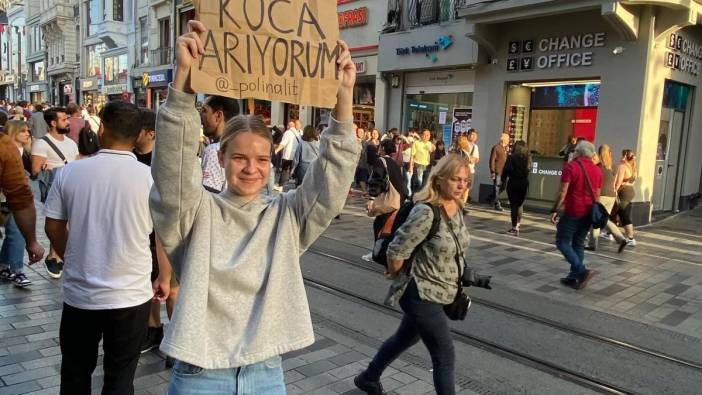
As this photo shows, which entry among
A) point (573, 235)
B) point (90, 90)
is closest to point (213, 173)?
point (573, 235)

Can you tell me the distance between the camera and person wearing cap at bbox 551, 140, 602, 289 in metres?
6.89

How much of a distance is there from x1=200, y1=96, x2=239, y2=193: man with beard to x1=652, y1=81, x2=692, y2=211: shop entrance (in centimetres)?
1157

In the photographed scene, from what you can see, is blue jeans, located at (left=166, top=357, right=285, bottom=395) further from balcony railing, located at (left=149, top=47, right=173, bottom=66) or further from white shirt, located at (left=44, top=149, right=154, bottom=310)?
balcony railing, located at (left=149, top=47, right=173, bottom=66)

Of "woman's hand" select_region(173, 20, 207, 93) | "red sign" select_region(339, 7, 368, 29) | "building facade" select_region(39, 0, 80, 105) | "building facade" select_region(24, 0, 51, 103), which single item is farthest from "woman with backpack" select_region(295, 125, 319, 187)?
"building facade" select_region(24, 0, 51, 103)

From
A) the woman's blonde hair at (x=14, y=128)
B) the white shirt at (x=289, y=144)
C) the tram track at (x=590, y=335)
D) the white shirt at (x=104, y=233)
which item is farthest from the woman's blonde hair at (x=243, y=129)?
the white shirt at (x=289, y=144)

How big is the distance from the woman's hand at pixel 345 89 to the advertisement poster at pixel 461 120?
13.4 metres

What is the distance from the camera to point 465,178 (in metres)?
3.54

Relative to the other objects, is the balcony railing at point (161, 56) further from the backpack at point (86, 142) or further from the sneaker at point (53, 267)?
the backpack at point (86, 142)

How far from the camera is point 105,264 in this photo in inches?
108

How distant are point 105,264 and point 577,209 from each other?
19.4ft

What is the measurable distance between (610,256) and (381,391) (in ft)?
20.7

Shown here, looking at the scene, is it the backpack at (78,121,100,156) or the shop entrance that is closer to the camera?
the backpack at (78,121,100,156)

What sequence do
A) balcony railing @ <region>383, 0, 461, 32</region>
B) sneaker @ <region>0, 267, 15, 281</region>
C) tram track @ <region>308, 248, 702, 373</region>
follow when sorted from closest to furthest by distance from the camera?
tram track @ <region>308, 248, 702, 373</region>
sneaker @ <region>0, 267, 15, 281</region>
balcony railing @ <region>383, 0, 461, 32</region>

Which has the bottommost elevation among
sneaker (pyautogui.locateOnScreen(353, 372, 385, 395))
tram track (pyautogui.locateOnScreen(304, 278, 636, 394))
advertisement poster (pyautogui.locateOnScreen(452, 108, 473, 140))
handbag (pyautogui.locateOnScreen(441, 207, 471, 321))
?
tram track (pyautogui.locateOnScreen(304, 278, 636, 394))
